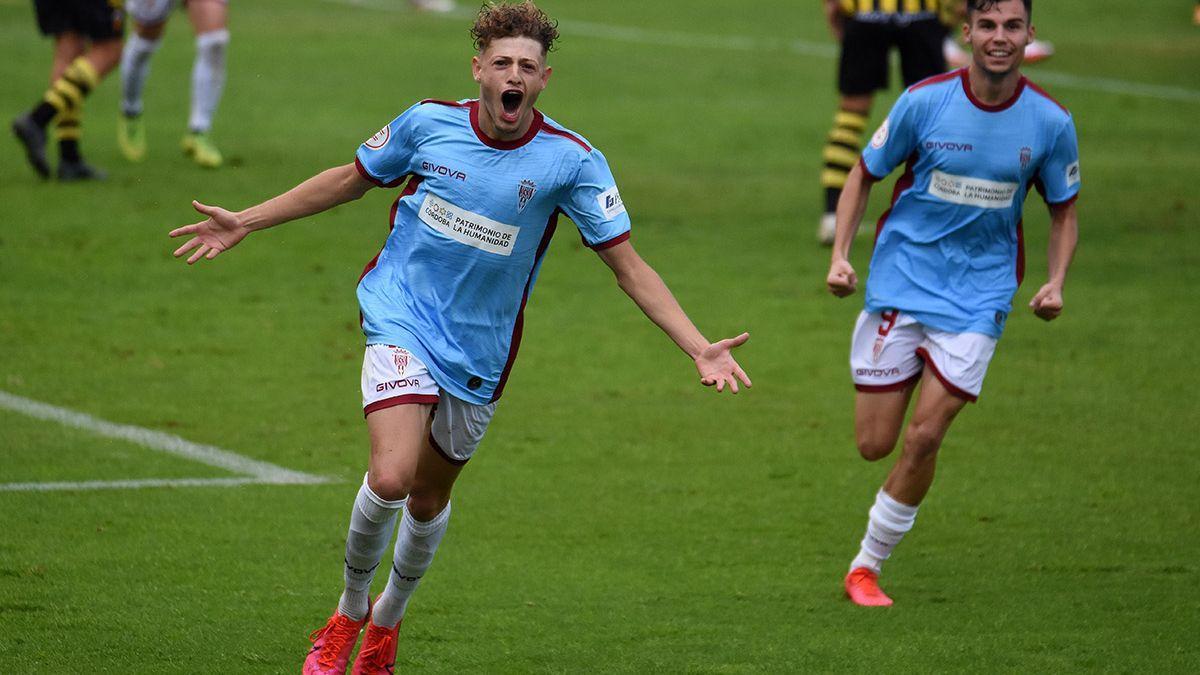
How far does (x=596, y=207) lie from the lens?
593 centimetres

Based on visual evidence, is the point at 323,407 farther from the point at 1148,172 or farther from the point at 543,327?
the point at 1148,172

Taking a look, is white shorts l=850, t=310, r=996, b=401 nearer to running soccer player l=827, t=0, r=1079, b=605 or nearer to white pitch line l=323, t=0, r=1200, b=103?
running soccer player l=827, t=0, r=1079, b=605

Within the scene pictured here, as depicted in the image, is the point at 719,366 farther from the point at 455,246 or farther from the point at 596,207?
the point at 455,246

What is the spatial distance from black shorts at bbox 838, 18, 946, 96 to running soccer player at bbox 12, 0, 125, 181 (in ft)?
19.0

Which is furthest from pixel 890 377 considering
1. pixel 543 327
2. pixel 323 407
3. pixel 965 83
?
pixel 543 327

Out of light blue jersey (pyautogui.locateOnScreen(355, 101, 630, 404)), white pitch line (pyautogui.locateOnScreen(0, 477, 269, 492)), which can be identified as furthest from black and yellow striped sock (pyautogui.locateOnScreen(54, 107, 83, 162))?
light blue jersey (pyautogui.locateOnScreen(355, 101, 630, 404))

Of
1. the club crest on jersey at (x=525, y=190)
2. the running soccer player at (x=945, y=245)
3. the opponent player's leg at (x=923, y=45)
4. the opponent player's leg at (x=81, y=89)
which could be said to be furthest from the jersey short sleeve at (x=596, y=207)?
the opponent player's leg at (x=81, y=89)

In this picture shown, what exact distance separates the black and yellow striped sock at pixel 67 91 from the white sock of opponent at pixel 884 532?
9.12 meters

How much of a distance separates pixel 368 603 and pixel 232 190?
341 inches

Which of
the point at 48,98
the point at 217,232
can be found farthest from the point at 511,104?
the point at 48,98

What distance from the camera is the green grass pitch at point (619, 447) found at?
21.4ft

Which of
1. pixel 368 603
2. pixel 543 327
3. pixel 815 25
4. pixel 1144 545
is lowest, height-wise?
pixel 815 25

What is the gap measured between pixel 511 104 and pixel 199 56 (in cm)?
987

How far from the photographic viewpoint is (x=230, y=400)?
31.8 ft
